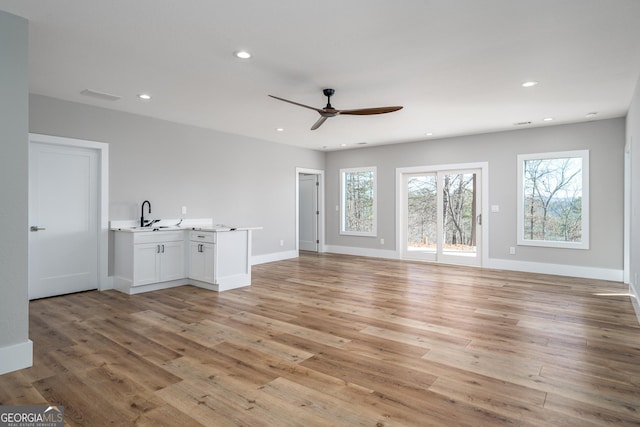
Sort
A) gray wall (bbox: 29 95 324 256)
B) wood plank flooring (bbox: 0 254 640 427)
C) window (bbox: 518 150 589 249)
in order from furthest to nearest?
window (bbox: 518 150 589 249)
gray wall (bbox: 29 95 324 256)
wood plank flooring (bbox: 0 254 640 427)

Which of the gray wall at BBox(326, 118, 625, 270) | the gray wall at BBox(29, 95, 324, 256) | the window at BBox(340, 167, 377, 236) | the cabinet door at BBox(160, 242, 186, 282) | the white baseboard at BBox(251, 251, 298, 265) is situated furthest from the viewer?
the window at BBox(340, 167, 377, 236)

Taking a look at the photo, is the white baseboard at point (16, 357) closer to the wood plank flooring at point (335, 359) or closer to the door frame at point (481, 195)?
the wood plank flooring at point (335, 359)

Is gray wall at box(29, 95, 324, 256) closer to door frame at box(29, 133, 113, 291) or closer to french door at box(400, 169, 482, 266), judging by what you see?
door frame at box(29, 133, 113, 291)

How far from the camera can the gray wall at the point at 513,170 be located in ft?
19.5

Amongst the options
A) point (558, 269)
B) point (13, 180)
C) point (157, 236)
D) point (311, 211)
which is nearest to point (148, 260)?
point (157, 236)

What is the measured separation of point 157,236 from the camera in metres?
5.25

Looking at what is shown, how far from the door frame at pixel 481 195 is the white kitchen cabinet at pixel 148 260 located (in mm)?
4760

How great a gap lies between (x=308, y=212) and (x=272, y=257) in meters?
2.10

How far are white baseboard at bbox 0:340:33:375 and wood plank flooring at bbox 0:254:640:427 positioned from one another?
0.09 meters

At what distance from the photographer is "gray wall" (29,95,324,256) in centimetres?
513

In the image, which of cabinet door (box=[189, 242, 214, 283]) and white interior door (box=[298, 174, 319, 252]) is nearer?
cabinet door (box=[189, 242, 214, 283])

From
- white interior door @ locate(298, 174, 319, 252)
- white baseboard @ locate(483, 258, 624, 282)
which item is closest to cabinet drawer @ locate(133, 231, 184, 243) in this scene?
white interior door @ locate(298, 174, 319, 252)

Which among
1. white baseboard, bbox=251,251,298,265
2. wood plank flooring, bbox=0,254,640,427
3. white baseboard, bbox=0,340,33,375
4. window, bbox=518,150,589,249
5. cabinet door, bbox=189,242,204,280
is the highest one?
window, bbox=518,150,589,249

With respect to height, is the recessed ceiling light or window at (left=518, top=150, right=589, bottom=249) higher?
the recessed ceiling light
